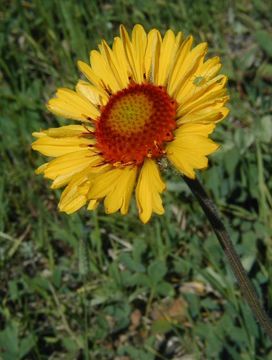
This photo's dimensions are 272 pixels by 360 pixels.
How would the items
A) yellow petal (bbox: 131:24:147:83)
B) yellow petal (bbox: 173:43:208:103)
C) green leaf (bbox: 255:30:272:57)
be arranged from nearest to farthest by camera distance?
yellow petal (bbox: 173:43:208:103)
yellow petal (bbox: 131:24:147:83)
green leaf (bbox: 255:30:272:57)

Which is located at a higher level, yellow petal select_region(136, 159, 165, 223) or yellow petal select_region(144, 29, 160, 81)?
yellow petal select_region(144, 29, 160, 81)

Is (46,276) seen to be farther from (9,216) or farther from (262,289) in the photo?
(262,289)

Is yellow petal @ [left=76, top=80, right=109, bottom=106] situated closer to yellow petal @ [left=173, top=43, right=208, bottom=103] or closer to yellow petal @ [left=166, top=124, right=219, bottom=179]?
yellow petal @ [left=173, top=43, right=208, bottom=103]

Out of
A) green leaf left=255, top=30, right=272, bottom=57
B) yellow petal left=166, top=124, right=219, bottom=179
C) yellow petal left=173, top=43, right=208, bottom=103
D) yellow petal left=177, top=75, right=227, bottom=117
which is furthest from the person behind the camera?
green leaf left=255, top=30, right=272, bottom=57

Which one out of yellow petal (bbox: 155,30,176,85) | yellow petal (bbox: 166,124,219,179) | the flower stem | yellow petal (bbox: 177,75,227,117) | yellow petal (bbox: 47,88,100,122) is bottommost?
the flower stem

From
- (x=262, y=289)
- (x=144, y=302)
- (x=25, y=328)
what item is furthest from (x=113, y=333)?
(x=262, y=289)

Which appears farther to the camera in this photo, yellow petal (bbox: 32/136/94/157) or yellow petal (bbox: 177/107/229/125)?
yellow petal (bbox: 32/136/94/157)

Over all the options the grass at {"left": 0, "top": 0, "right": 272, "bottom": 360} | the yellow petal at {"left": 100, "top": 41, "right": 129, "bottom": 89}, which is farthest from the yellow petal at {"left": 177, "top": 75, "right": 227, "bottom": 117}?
the grass at {"left": 0, "top": 0, "right": 272, "bottom": 360}

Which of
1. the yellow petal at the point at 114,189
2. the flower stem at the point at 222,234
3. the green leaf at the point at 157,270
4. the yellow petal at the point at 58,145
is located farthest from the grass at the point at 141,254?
the flower stem at the point at 222,234

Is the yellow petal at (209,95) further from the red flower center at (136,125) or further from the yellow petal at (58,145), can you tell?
the yellow petal at (58,145)

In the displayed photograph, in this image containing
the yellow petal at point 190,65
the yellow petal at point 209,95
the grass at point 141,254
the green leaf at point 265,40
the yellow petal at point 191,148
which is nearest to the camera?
the yellow petal at point 191,148
